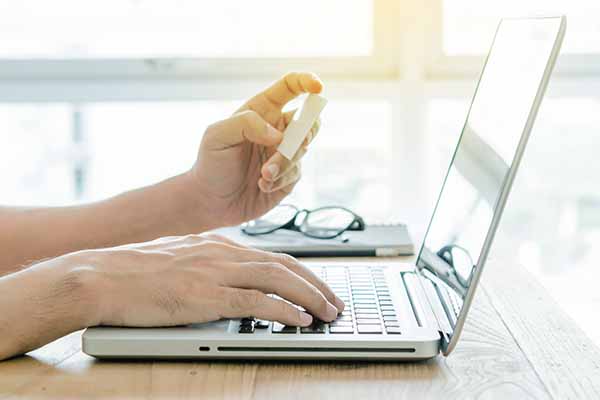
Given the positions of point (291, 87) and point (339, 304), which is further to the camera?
point (291, 87)

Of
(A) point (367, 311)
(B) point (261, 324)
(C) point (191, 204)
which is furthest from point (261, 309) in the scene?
(C) point (191, 204)

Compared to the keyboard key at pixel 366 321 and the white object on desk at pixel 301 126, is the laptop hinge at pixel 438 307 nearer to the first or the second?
the keyboard key at pixel 366 321

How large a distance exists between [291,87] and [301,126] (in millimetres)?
131

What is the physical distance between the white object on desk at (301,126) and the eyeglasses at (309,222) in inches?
9.4

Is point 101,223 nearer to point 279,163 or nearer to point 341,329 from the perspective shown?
point 279,163

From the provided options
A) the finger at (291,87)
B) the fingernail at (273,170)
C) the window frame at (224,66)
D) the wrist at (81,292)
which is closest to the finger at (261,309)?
the wrist at (81,292)

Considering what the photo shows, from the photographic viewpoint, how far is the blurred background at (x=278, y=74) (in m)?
2.19

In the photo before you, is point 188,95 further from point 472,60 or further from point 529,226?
point 529,226

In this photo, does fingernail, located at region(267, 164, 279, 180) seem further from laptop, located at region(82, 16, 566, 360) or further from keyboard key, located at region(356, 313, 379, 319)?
keyboard key, located at region(356, 313, 379, 319)

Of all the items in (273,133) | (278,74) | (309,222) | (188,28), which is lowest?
(309,222)

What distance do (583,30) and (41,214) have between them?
153 centimetres

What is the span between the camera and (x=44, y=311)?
0.78 meters

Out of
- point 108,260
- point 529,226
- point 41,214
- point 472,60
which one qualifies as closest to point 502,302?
point 108,260

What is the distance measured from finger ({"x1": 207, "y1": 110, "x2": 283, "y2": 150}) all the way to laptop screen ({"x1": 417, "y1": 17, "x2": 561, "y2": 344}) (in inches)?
9.2
